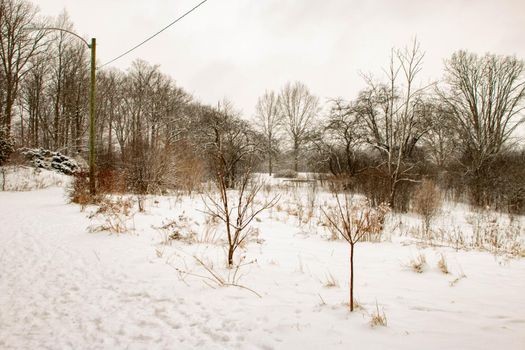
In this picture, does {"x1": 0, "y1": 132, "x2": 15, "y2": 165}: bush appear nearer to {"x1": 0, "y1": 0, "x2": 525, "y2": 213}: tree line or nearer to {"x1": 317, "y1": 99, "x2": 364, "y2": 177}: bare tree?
{"x1": 0, "y1": 0, "x2": 525, "y2": 213}: tree line

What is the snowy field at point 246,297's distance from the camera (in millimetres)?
1864

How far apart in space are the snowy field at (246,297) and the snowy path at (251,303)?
12 millimetres

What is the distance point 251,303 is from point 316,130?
19.6 m

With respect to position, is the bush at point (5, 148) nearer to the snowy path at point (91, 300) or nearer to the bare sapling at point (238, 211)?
the snowy path at point (91, 300)

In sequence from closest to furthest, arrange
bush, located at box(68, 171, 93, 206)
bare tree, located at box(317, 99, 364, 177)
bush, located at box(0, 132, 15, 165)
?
1. bush, located at box(68, 171, 93, 206)
2. bush, located at box(0, 132, 15, 165)
3. bare tree, located at box(317, 99, 364, 177)

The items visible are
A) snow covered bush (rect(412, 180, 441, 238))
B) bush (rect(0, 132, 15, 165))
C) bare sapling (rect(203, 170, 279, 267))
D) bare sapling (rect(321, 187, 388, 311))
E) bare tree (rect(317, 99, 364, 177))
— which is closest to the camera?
bare sapling (rect(321, 187, 388, 311))

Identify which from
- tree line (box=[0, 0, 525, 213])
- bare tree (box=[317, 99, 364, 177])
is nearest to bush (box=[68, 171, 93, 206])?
tree line (box=[0, 0, 525, 213])

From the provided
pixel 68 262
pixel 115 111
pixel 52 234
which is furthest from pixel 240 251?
pixel 115 111

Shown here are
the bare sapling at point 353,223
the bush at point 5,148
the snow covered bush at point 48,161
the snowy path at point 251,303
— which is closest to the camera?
the snowy path at point 251,303

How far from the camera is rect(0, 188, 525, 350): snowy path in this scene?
1.85m

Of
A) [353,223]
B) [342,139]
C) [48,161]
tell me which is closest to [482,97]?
[342,139]

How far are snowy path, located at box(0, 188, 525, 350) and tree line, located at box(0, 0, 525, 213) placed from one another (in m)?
6.78

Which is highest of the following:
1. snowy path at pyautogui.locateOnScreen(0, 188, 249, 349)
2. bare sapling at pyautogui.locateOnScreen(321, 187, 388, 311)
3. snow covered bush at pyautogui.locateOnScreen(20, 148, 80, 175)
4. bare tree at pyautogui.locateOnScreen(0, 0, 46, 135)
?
bare tree at pyautogui.locateOnScreen(0, 0, 46, 135)

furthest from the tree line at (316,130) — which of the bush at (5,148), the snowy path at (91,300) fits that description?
the snowy path at (91,300)
